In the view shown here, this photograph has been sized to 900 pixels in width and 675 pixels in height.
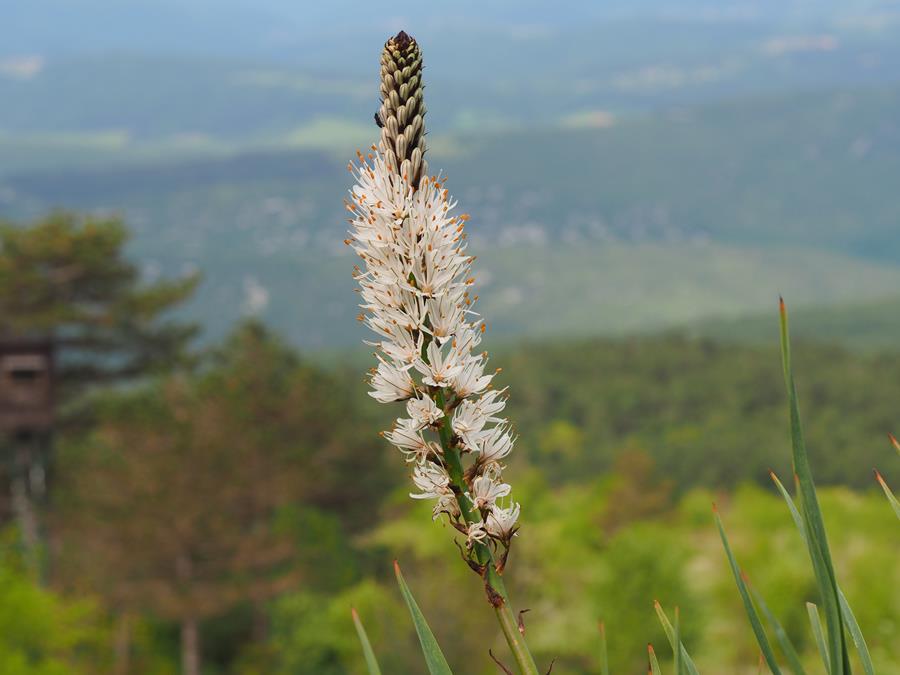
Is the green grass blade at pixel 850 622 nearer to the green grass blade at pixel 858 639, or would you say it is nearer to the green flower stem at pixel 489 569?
the green grass blade at pixel 858 639

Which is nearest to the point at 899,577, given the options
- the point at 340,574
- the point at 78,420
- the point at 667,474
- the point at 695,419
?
the point at 340,574

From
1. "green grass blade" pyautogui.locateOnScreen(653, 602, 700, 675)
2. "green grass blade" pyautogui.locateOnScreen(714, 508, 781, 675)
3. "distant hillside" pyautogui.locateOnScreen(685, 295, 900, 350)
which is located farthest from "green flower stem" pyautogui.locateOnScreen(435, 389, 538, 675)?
"distant hillside" pyautogui.locateOnScreen(685, 295, 900, 350)

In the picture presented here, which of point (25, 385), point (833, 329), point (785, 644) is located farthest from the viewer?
point (833, 329)

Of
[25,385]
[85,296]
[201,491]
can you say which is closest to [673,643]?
[201,491]

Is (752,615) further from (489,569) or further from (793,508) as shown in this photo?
(489,569)

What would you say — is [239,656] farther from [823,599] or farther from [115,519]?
[823,599]

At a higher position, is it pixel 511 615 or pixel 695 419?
pixel 511 615

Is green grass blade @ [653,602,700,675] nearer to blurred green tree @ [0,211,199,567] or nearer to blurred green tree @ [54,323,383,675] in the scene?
blurred green tree @ [54,323,383,675]

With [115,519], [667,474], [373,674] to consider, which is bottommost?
[667,474]
